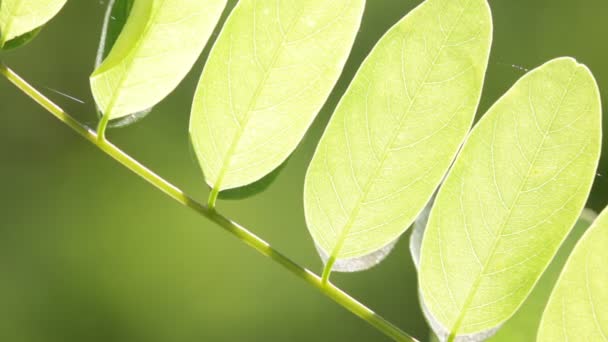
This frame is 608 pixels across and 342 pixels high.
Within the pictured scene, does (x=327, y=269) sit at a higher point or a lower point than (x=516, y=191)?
lower

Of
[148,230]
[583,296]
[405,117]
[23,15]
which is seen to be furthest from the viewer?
[148,230]

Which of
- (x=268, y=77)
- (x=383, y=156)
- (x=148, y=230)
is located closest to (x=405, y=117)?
(x=383, y=156)

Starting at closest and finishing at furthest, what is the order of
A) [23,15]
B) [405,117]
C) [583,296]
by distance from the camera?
[583,296], [405,117], [23,15]

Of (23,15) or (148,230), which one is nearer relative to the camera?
(23,15)

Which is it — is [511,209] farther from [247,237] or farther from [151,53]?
[151,53]

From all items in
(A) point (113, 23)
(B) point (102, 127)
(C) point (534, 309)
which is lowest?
(C) point (534, 309)

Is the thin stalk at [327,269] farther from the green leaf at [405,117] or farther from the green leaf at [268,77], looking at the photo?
the green leaf at [268,77]

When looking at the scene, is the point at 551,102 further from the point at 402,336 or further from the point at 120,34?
the point at 120,34
